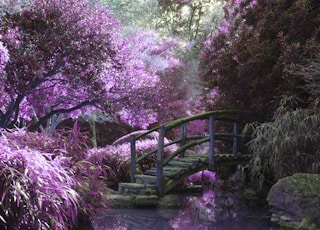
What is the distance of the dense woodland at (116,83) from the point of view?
3811 millimetres

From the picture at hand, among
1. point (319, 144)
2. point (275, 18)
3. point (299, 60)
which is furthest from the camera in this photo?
point (275, 18)

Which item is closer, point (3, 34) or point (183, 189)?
point (3, 34)

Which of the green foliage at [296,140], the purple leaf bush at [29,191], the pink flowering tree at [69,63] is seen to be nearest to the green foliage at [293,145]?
the green foliage at [296,140]

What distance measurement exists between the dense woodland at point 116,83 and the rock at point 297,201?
850mm

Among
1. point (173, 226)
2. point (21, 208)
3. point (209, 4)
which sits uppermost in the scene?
point (209, 4)

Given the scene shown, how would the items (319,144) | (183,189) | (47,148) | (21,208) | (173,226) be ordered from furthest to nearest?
(183,189) → (319,144) → (173,226) → (47,148) → (21,208)

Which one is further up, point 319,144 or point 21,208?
point 319,144

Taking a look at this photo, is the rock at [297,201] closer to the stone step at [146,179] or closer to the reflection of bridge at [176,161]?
the reflection of bridge at [176,161]

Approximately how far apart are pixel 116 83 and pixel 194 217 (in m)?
2.85

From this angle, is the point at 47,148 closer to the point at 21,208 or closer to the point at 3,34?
the point at 21,208

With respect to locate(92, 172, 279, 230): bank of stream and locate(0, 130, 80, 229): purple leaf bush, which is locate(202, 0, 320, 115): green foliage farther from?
locate(0, 130, 80, 229): purple leaf bush

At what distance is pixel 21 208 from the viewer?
3.02 meters

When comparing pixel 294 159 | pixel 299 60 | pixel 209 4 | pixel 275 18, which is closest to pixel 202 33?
pixel 209 4

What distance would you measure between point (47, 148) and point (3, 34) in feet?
10.9
